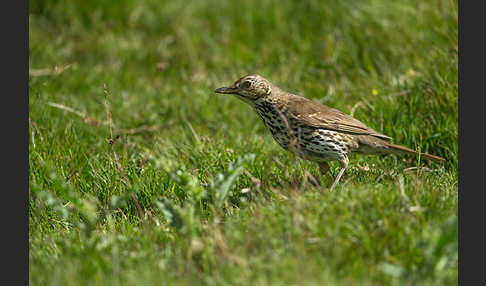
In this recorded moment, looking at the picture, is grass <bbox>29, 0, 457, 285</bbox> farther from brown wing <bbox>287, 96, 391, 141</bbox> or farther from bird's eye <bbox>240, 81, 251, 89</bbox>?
bird's eye <bbox>240, 81, 251, 89</bbox>

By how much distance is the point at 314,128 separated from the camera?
17.5 feet

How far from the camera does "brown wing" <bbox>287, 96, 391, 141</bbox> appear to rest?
17.6ft

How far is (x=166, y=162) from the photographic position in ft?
13.9

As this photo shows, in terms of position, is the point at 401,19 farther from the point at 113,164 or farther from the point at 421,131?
the point at 113,164

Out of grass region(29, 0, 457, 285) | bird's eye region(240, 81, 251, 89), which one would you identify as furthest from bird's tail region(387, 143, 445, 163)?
bird's eye region(240, 81, 251, 89)

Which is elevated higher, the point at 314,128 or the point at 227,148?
the point at 314,128

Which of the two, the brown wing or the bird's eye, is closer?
the brown wing

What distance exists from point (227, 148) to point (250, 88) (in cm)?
64

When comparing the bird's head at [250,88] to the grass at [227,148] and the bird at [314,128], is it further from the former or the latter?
the grass at [227,148]

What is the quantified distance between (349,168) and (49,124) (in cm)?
321

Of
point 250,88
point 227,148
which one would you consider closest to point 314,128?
point 250,88

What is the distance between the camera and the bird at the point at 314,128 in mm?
5246

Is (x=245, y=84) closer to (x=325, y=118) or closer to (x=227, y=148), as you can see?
(x=227, y=148)

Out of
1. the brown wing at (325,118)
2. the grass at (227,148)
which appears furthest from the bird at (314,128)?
the grass at (227,148)
